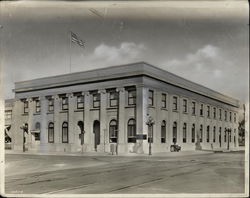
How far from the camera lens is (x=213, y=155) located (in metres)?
4.02

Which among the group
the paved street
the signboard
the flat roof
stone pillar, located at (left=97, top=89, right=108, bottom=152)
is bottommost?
the paved street

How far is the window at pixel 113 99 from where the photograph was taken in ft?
12.8

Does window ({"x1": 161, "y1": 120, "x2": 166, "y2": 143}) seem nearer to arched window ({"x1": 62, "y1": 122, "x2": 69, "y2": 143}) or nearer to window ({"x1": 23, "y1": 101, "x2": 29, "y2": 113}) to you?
arched window ({"x1": 62, "y1": 122, "x2": 69, "y2": 143})

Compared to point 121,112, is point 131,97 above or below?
above

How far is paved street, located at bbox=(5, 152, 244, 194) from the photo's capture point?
3.64 m

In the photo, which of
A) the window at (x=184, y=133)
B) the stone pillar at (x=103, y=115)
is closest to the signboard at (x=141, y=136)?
the stone pillar at (x=103, y=115)

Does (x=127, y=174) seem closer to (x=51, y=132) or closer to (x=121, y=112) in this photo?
(x=121, y=112)

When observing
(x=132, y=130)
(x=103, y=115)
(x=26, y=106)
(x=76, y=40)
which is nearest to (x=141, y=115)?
(x=132, y=130)

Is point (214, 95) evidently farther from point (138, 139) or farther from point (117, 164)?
point (117, 164)

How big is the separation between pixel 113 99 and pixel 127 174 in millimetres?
805

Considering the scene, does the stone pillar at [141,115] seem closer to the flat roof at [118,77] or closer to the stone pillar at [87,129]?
the flat roof at [118,77]

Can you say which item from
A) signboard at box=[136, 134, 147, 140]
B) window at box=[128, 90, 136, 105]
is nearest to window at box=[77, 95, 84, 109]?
window at box=[128, 90, 136, 105]

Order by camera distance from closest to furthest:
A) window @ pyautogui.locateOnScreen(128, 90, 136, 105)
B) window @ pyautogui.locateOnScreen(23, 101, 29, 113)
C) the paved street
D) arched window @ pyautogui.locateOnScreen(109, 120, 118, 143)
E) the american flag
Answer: the paved street
the american flag
window @ pyautogui.locateOnScreen(128, 90, 136, 105)
arched window @ pyautogui.locateOnScreen(109, 120, 118, 143)
window @ pyautogui.locateOnScreen(23, 101, 29, 113)

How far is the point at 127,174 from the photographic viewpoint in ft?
12.4
